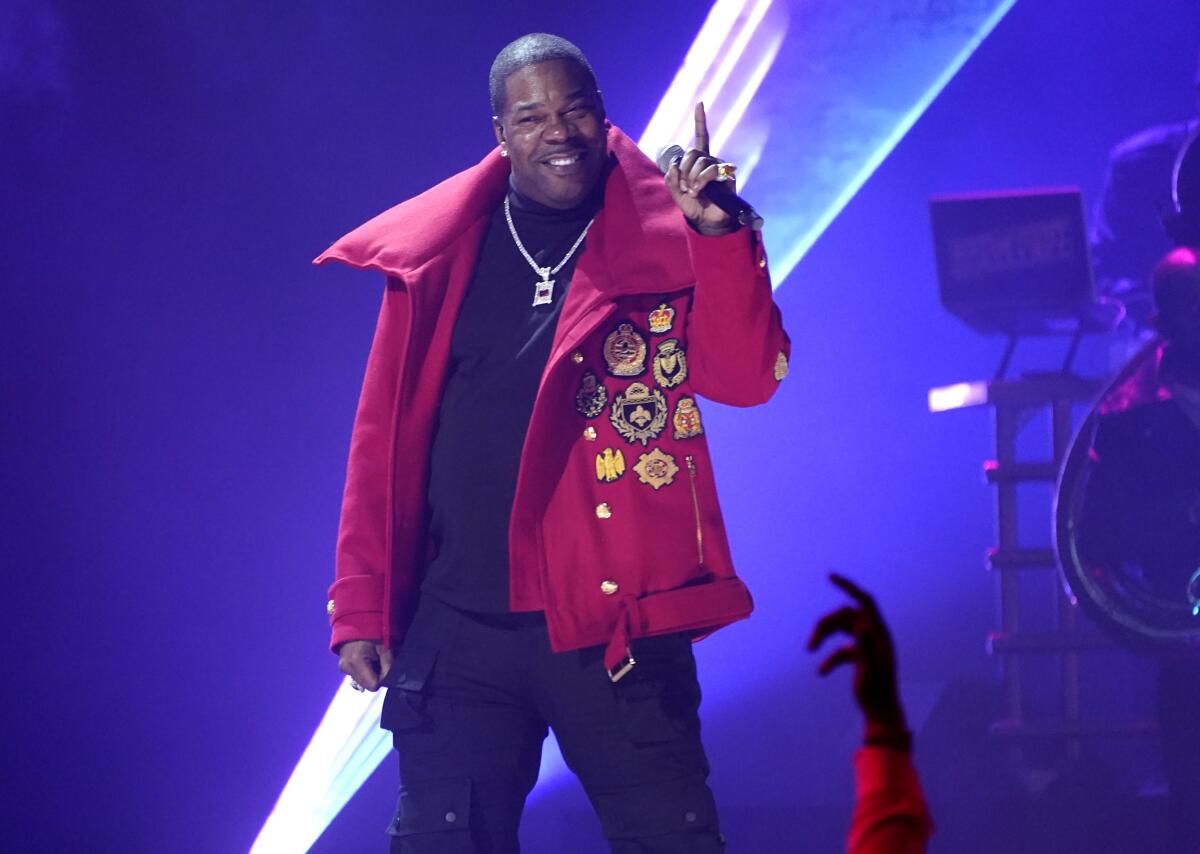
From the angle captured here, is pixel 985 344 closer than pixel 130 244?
No

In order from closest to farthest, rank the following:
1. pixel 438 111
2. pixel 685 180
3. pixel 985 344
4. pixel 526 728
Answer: pixel 685 180 < pixel 526 728 < pixel 438 111 < pixel 985 344

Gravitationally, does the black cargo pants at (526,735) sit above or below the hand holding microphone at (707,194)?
below

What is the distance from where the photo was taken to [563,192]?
2.33 metres

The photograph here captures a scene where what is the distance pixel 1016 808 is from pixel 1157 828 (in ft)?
1.17

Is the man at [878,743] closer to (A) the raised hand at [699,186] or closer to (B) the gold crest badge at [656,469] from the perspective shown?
(A) the raised hand at [699,186]

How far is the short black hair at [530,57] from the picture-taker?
2.33 meters

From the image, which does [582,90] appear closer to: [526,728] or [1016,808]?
[526,728]

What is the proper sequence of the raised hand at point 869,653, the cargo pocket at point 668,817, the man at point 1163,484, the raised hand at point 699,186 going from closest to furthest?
the raised hand at point 869,653 → the raised hand at point 699,186 → the cargo pocket at point 668,817 → the man at point 1163,484

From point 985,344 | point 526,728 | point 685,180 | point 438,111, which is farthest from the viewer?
point 985,344

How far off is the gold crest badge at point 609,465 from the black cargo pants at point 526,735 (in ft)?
0.73

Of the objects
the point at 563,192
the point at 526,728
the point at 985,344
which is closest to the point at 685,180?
the point at 563,192

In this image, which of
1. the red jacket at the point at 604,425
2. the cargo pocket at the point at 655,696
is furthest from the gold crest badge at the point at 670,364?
the cargo pocket at the point at 655,696

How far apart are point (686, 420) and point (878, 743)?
58.2 inches

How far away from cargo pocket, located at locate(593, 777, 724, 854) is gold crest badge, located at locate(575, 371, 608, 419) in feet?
1.74
